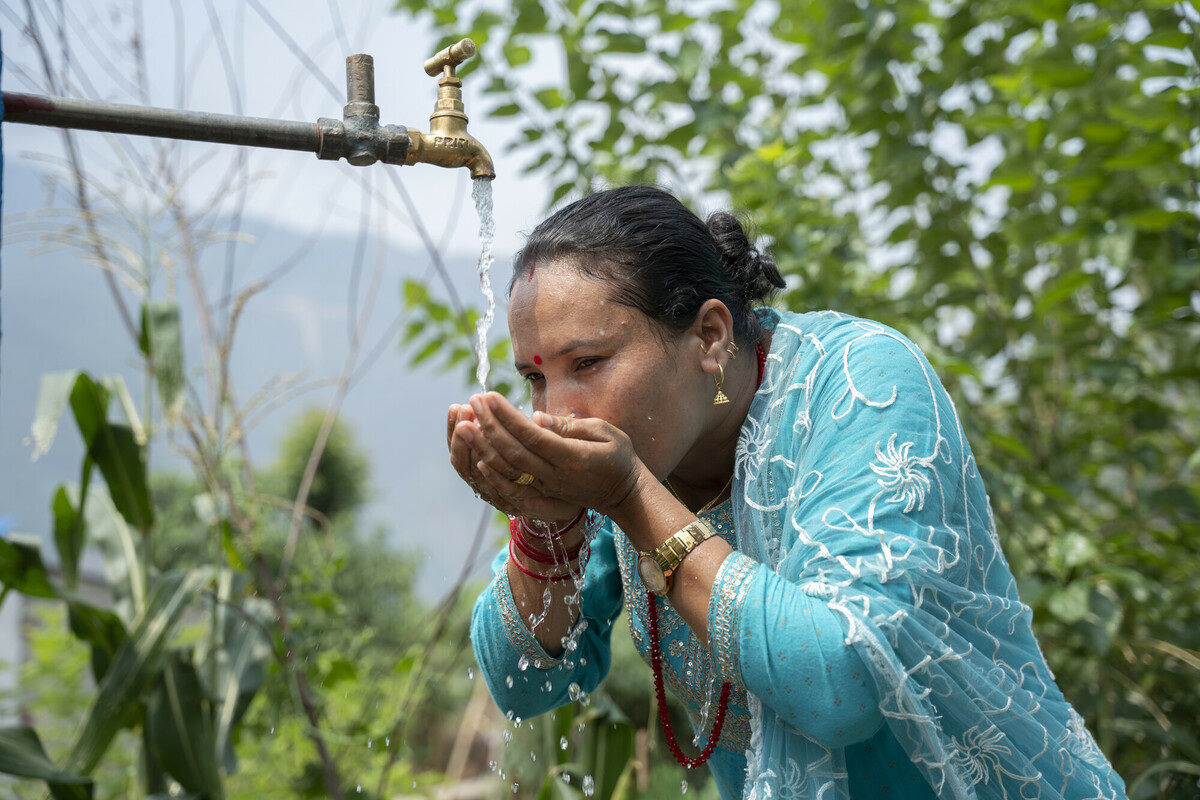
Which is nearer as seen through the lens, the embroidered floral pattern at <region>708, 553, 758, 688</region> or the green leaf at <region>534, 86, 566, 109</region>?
the embroidered floral pattern at <region>708, 553, 758, 688</region>

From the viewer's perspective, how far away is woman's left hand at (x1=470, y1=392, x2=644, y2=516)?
1145mm

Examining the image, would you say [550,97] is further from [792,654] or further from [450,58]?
[792,654]

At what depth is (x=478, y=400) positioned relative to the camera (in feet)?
→ 3.79

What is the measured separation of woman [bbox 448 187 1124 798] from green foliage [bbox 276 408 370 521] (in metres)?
4.54

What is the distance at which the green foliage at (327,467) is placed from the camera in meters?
5.93

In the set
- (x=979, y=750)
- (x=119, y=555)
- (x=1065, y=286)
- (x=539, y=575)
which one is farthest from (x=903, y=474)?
(x=119, y=555)

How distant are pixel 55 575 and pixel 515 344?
465 cm

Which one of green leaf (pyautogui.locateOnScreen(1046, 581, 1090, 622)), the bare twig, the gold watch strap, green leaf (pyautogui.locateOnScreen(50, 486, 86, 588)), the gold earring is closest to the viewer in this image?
the gold watch strap

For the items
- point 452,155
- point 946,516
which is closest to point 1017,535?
point 946,516

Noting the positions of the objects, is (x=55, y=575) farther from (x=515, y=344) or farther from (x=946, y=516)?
(x=946, y=516)

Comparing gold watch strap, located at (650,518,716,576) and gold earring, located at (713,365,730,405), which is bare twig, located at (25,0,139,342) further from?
gold watch strap, located at (650,518,716,576)

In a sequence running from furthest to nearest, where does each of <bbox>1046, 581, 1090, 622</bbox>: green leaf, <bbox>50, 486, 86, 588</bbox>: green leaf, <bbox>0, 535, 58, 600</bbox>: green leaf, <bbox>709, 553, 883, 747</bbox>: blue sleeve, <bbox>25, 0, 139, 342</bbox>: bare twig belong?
<bbox>25, 0, 139, 342</bbox>: bare twig → <bbox>50, 486, 86, 588</bbox>: green leaf → <bbox>0, 535, 58, 600</bbox>: green leaf → <bbox>1046, 581, 1090, 622</bbox>: green leaf → <bbox>709, 553, 883, 747</bbox>: blue sleeve

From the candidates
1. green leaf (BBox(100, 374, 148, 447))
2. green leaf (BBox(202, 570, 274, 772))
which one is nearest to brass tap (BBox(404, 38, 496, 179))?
green leaf (BBox(202, 570, 274, 772))

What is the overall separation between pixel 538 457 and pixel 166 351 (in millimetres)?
1816
